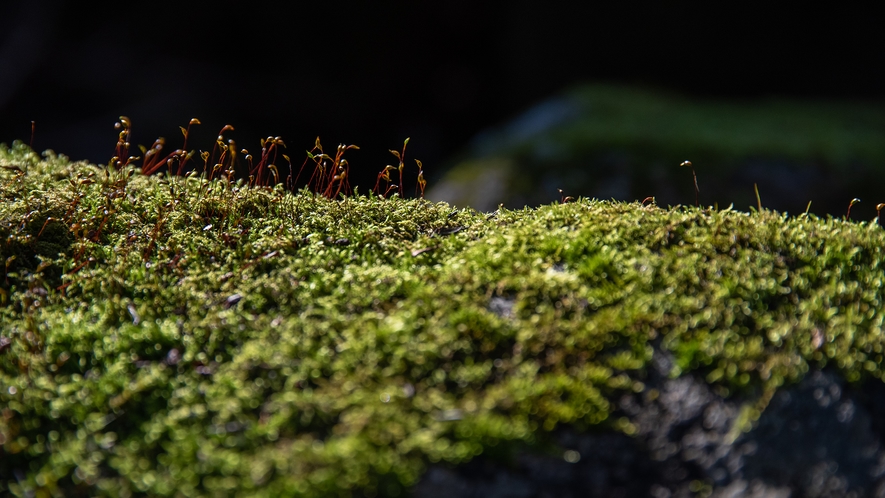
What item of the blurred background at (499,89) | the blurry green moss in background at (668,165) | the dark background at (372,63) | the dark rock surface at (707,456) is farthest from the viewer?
the dark background at (372,63)

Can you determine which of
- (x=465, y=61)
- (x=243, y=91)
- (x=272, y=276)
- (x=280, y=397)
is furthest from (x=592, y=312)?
(x=465, y=61)

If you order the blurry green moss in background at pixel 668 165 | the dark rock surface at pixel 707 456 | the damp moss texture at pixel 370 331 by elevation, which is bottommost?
the blurry green moss in background at pixel 668 165

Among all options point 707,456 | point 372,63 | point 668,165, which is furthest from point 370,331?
point 372,63

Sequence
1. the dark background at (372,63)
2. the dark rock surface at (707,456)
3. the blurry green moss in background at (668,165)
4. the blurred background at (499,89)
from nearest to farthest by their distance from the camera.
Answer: the dark rock surface at (707,456)
the blurry green moss in background at (668,165)
the blurred background at (499,89)
the dark background at (372,63)

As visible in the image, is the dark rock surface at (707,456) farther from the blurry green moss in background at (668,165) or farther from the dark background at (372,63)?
the dark background at (372,63)

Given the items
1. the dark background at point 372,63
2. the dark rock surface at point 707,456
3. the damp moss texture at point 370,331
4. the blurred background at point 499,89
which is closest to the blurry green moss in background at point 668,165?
the blurred background at point 499,89

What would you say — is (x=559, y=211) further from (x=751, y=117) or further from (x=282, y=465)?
(x=751, y=117)
